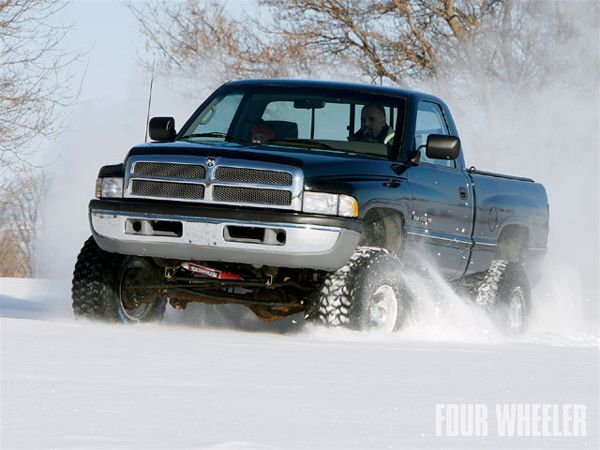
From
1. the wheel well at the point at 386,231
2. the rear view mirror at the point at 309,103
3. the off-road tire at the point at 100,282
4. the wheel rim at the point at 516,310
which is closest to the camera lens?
the off-road tire at the point at 100,282

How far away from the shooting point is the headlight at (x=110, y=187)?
8.80 metres

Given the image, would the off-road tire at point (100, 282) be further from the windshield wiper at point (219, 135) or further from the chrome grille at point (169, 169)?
the windshield wiper at point (219, 135)

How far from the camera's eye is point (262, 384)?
5.99 meters

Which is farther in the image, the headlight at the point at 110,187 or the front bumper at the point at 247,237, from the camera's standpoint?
the headlight at the point at 110,187

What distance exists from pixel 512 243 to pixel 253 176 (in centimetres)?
355

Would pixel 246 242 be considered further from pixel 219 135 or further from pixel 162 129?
pixel 162 129

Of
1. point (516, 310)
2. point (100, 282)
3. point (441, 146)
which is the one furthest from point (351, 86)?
point (516, 310)

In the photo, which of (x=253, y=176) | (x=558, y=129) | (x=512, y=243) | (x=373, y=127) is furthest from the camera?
(x=558, y=129)

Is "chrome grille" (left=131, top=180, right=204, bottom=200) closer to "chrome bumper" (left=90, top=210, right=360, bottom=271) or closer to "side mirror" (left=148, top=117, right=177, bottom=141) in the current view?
"chrome bumper" (left=90, top=210, right=360, bottom=271)

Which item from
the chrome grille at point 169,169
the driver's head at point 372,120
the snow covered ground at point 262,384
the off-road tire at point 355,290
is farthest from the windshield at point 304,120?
the snow covered ground at point 262,384

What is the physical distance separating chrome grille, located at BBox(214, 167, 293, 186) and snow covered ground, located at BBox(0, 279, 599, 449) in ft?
3.08

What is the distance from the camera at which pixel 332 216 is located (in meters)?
8.31

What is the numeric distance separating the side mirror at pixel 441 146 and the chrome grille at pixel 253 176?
1.34 meters

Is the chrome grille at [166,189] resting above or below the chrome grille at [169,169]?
below
